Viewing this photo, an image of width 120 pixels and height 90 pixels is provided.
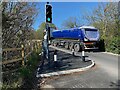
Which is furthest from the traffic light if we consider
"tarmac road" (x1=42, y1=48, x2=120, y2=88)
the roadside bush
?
the roadside bush

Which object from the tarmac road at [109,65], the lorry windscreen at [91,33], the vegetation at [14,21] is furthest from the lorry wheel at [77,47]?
the vegetation at [14,21]

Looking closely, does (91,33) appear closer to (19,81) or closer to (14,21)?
(14,21)

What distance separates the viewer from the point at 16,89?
26.0 ft

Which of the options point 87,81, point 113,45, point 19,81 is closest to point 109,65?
point 87,81

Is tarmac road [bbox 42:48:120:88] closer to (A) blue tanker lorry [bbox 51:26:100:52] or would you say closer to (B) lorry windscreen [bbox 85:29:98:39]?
(A) blue tanker lorry [bbox 51:26:100:52]

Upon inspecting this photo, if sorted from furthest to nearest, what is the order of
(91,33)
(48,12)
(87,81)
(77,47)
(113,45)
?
(77,47) < (91,33) < (113,45) < (48,12) < (87,81)

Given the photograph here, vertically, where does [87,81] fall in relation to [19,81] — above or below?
below

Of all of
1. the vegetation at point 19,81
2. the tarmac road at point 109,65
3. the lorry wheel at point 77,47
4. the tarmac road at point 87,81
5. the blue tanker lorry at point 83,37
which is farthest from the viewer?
the lorry wheel at point 77,47

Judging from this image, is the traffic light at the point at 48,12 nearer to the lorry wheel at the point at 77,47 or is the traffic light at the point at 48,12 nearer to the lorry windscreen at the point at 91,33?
the lorry windscreen at the point at 91,33

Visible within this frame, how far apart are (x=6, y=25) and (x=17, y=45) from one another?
3531 millimetres

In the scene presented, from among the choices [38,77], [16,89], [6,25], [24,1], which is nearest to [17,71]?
[38,77]

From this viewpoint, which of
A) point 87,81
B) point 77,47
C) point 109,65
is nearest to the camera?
point 87,81

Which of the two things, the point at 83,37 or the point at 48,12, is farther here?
the point at 83,37

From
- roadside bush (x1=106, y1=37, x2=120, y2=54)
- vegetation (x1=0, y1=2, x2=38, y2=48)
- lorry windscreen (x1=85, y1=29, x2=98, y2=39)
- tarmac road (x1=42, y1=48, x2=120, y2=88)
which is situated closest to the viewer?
tarmac road (x1=42, y1=48, x2=120, y2=88)
